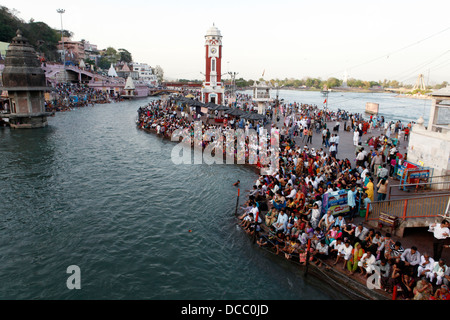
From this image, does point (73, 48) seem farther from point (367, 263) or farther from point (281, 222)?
point (367, 263)

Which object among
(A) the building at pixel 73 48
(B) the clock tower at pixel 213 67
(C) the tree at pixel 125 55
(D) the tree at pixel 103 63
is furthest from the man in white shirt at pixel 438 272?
(C) the tree at pixel 125 55

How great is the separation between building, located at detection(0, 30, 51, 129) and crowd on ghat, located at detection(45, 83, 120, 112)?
1480 centimetres

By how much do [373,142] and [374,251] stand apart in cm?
1540

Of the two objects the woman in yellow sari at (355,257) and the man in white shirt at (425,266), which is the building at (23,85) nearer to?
the woman in yellow sari at (355,257)

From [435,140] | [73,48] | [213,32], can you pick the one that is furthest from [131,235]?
[73,48]

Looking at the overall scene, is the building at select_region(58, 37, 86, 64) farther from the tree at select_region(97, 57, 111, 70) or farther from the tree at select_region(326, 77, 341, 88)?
the tree at select_region(326, 77, 341, 88)

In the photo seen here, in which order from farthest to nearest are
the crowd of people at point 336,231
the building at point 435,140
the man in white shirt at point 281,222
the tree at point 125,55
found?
1. the tree at point 125,55
2. the building at point 435,140
3. the man in white shirt at point 281,222
4. the crowd of people at point 336,231

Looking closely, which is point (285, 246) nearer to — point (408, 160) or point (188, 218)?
point (188, 218)

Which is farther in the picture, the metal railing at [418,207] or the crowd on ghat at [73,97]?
the crowd on ghat at [73,97]

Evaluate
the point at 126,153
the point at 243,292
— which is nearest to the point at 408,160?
the point at 243,292

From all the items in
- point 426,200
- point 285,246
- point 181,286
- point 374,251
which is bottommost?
point 181,286

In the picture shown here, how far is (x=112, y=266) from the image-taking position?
1090 cm

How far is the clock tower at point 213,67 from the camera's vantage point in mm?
50031

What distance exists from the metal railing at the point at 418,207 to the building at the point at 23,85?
3938cm
